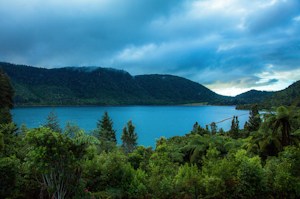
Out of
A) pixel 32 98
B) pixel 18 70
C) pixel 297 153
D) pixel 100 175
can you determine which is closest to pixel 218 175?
pixel 297 153

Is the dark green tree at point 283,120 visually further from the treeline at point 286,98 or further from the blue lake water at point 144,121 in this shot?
→ the treeline at point 286,98

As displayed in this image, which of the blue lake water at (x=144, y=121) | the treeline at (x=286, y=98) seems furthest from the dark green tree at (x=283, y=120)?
the treeline at (x=286, y=98)

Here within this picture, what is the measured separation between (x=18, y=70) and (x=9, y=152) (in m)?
259

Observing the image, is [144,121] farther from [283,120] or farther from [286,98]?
[286,98]

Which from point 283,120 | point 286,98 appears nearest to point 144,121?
point 283,120

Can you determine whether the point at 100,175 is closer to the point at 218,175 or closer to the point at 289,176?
the point at 218,175

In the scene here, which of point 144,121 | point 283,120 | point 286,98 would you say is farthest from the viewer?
point 286,98

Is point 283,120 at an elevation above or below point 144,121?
above

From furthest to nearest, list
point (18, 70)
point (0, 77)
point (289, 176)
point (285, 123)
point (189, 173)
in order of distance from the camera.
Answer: point (18, 70)
point (0, 77)
point (285, 123)
point (189, 173)
point (289, 176)

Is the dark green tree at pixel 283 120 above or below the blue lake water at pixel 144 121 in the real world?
above

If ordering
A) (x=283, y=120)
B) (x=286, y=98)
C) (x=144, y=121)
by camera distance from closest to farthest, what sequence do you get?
(x=283, y=120) → (x=144, y=121) → (x=286, y=98)

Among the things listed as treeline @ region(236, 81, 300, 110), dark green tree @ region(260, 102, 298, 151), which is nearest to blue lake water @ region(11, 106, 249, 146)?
treeline @ region(236, 81, 300, 110)

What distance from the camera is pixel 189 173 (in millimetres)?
4156

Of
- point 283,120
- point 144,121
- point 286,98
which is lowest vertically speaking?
point 144,121
